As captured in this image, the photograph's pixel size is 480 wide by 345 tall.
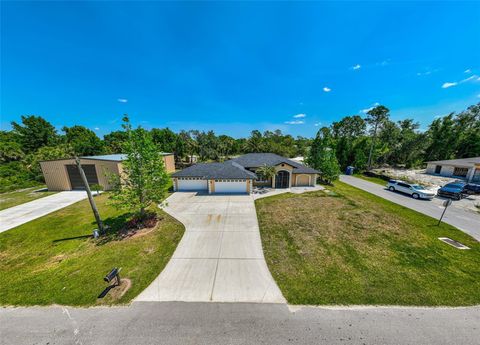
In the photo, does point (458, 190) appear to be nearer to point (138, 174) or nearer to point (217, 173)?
point (217, 173)

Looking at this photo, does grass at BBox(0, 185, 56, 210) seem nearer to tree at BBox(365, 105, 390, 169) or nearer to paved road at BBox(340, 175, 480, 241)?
paved road at BBox(340, 175, 480, 241)

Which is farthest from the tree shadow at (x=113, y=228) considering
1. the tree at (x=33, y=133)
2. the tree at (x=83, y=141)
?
the tree at (x=33, y=133)

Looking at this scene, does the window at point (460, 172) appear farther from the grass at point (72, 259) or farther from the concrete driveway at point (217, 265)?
the grass at point (72, 259)

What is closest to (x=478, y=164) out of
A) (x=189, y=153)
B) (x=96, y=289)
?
(x=96, y=289)

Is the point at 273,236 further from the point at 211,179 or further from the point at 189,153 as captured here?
the point at 189,153

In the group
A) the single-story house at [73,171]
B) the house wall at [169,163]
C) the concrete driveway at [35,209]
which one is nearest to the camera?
the concrete driveway at [35,209]
